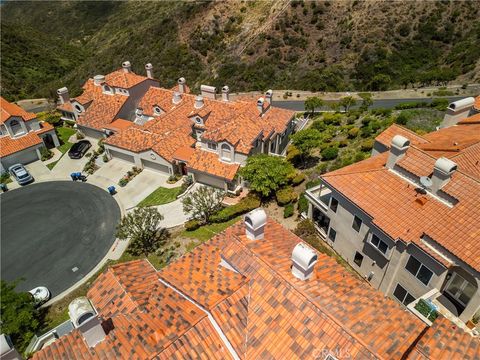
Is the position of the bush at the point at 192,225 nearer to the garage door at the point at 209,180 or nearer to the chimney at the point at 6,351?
the garage door at the point at 209,180

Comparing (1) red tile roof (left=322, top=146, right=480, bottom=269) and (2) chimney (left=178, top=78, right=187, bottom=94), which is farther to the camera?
(2) chimney (left=178, top=78, right=187, bottom=94)

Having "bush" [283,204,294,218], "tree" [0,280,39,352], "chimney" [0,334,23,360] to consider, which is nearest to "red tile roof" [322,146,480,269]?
"bush" [283,204,294,218]

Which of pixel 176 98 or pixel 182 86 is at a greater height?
pixel 182 86

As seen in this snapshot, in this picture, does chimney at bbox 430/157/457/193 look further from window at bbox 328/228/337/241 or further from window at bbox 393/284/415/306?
window at bbox 328/228/337/241

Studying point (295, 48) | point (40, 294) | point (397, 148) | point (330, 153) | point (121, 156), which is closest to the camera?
point (397, 148)

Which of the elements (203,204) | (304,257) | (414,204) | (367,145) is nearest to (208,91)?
(203,204)

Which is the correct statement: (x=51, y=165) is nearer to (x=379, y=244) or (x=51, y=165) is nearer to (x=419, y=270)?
(x=379, y=244)

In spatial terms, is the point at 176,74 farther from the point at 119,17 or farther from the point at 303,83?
the point at 119,17

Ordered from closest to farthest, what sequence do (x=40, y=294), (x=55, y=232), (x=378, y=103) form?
(x=40, y=294) < (x=55, y=232) < (x=378, y=103)
